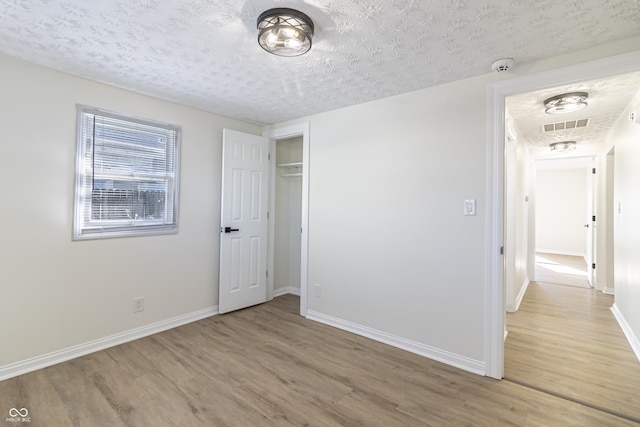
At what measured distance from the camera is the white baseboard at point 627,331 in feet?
8.65

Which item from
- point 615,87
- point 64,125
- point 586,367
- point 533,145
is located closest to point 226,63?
point 64,125

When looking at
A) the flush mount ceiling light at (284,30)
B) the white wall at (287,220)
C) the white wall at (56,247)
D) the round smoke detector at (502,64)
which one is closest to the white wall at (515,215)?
the round smoke detector at (502,64)

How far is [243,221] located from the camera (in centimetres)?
364

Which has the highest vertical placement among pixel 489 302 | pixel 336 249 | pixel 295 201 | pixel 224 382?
pixel 295 201

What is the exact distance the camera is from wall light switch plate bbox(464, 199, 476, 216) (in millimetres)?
2371

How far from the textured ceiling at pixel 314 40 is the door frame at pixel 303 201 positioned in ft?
3.14

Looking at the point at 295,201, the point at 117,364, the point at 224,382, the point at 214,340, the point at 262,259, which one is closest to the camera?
the point at 224,382

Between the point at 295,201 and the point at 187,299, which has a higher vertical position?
the point at 295,201

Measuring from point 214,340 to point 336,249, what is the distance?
5.02 feet

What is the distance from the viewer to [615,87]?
2.50 meters

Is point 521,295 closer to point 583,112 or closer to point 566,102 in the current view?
point 583,112

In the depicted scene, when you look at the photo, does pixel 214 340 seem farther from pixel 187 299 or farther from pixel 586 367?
pixel 586 367

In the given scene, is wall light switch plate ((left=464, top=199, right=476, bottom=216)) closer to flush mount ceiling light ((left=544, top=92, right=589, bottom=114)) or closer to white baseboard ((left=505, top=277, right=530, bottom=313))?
flush mount ceiling light ((left=544, top=92, right=589, bottom=114))

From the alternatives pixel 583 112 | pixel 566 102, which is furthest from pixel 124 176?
pixel 583 112
